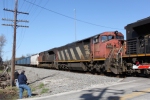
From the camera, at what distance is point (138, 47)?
12.4 metres

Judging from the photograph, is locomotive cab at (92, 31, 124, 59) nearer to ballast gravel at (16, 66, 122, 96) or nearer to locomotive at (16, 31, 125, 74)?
locomotive at (16, 31, 125, 74)

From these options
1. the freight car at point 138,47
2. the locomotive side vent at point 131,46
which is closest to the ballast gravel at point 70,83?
the freight car at point 138,47

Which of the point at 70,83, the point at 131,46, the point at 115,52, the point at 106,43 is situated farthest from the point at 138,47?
the point at 70,83

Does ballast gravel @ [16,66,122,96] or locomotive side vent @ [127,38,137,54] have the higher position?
locomotive side vent @ [127,38,137,54]

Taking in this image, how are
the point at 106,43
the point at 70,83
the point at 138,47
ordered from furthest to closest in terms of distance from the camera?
the point at 106,43, the point at 70,83, the point at 138,47

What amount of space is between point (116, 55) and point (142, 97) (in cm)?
768

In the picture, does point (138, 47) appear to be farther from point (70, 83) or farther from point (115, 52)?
point (70, 83)

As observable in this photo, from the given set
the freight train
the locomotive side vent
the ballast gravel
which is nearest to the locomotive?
the freight train

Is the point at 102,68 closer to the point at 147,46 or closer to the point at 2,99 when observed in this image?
the point at 147,46

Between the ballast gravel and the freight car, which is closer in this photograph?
the ballast gravel

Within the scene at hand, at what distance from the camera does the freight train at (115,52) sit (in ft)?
39.6

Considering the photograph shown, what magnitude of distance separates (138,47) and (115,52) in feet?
9.62

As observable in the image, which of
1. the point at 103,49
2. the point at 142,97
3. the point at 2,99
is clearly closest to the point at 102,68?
the point at 103,49

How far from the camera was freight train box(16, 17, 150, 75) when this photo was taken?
12.1 metres
